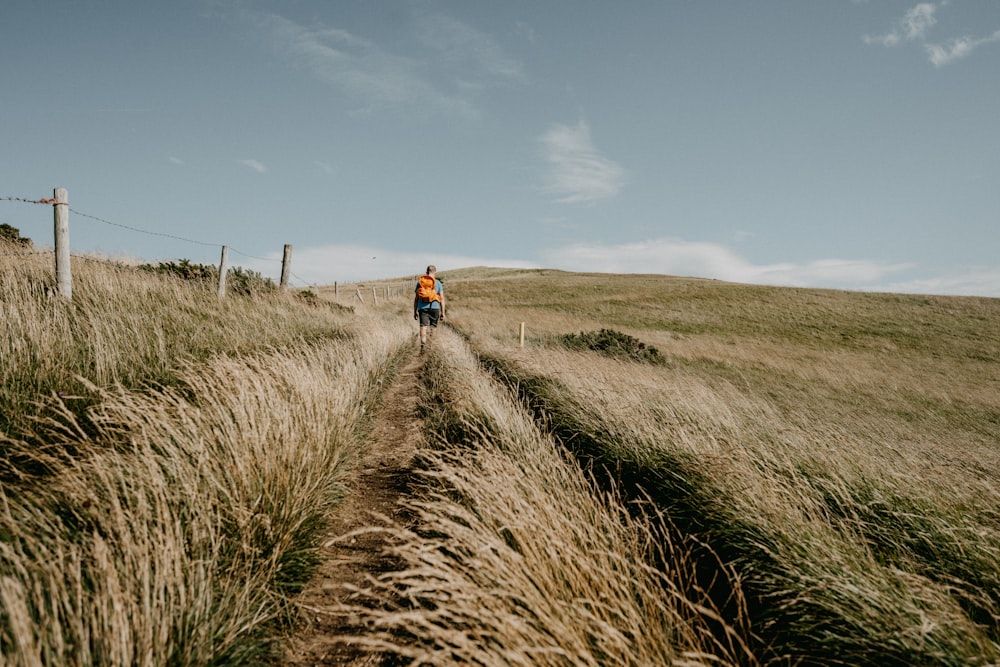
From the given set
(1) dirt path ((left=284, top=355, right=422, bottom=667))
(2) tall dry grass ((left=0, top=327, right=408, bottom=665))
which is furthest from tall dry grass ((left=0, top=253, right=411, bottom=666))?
(1) dirt path ((left=284, top=355, right=422, bottom=667))

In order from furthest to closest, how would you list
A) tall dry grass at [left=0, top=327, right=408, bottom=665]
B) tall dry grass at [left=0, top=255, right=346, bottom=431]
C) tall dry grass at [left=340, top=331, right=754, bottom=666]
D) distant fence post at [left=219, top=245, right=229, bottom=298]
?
distant fence post at [left=219, top=245, right=229, bottom=298] < tall dry grass at [left=0, top=255, right=346, bottom=431] < tall dry grass at [left=340, top=331, right=754, bottom=666] < tall dry grass at [left=0, top=327, right=408, bottom=665]

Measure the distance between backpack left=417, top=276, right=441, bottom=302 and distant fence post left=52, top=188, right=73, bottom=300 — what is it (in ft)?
26.6

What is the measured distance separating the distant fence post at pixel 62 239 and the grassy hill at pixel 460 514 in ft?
0.84

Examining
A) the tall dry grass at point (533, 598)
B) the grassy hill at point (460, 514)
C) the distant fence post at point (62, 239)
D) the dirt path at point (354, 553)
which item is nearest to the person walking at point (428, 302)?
the grassy hill at point (460, 514)

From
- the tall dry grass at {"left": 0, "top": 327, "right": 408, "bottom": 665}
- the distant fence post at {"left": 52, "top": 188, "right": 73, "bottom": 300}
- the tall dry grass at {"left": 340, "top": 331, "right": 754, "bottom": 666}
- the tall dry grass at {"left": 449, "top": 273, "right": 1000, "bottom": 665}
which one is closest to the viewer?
the tall dry grass at {"left": 0, "top": 327, "right": 408, "bottom": 665}

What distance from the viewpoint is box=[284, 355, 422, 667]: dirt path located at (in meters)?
2.19

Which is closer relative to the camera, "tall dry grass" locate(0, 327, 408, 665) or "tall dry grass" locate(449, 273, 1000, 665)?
"tall dry grass" locate(0, 327, 408, 665)

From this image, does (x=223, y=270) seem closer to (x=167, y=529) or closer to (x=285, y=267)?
(x=285, y=267)

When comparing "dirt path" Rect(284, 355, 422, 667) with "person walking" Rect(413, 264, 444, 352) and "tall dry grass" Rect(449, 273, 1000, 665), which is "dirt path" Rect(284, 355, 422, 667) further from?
"person walking" Rect(413, 264, 444, 352)

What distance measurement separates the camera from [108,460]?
8.76 feet

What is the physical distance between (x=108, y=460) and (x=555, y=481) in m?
2.76

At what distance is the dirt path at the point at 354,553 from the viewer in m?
2.19

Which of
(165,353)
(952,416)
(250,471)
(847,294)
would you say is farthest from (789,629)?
(847,294)

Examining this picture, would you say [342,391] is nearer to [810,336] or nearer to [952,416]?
[952,416]
